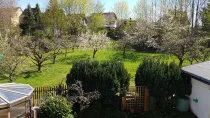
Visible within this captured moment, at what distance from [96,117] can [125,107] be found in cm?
177

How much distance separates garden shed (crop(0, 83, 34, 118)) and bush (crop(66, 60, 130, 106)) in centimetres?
291

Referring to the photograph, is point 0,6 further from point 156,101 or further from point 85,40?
point 156,101

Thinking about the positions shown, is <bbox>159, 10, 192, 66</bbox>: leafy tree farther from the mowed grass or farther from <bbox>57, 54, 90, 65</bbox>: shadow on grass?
<bbox>57, 54, 90, 65</bbox>: shadow on grass

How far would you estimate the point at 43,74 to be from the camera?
19938 mm

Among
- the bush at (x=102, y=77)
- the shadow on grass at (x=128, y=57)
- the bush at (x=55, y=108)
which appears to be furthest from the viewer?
the shadow on grass at (x=128, y=57)

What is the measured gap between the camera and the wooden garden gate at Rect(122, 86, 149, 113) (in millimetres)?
12500

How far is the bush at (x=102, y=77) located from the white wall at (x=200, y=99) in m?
3.67

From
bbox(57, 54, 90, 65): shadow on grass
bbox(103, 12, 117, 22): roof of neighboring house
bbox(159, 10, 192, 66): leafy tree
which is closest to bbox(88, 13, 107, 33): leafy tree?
bbox(103, 12, 117, 22): roof of neighboring house

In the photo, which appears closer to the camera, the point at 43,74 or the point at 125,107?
the point at 125,107

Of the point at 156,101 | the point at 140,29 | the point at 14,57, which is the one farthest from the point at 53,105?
the point at 140,29

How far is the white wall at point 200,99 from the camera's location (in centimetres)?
1043

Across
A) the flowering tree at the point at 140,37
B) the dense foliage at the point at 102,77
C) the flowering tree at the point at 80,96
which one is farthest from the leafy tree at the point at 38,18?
the flowering tree at the point at 80,96

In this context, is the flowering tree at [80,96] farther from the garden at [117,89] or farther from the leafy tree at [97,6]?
the leafy tree at [97,6]

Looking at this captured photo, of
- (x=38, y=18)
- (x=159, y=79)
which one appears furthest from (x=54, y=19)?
(x=159, y=79)
